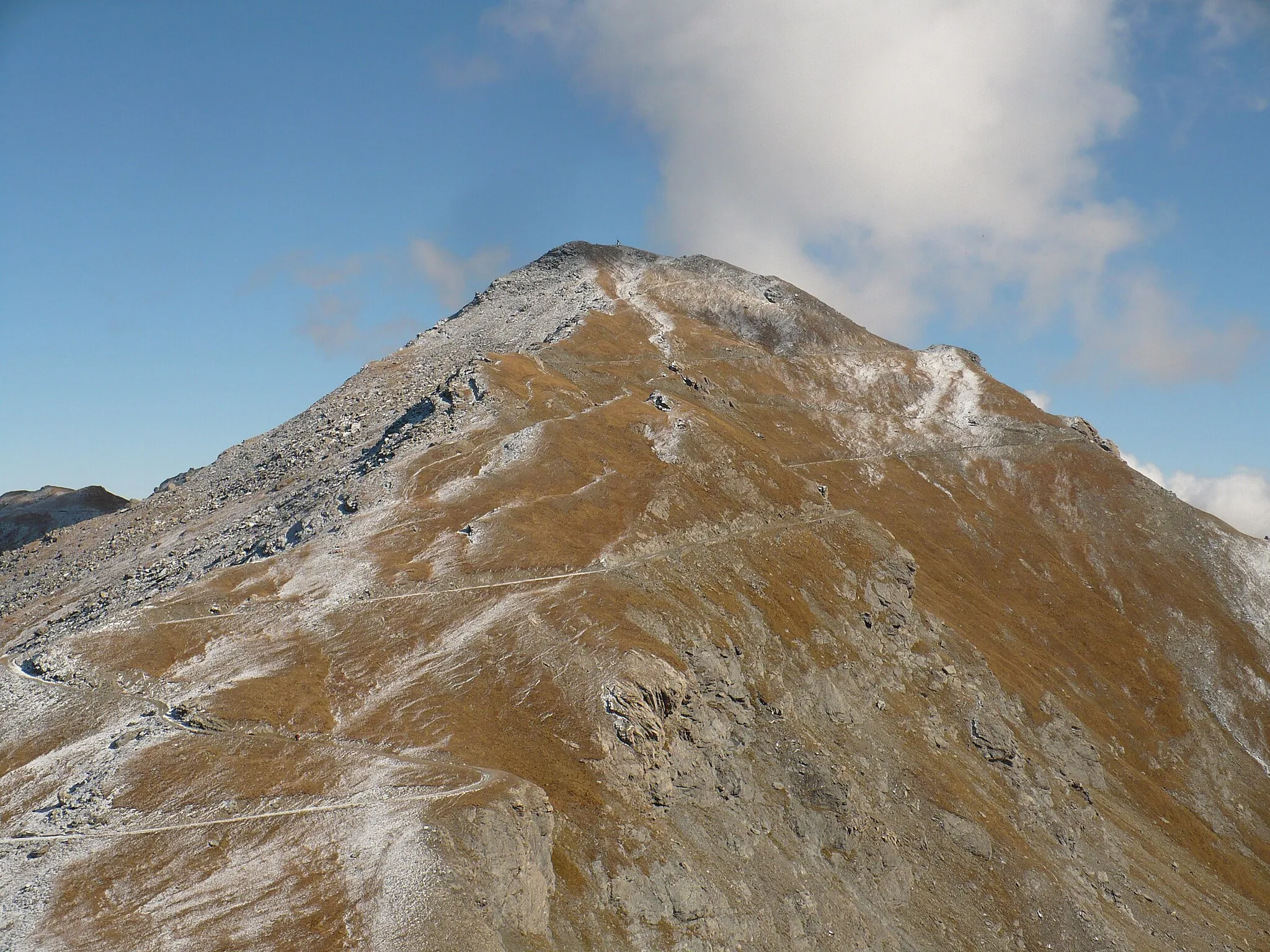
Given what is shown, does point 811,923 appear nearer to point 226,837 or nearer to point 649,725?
point 649,725

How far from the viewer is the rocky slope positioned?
498 ft

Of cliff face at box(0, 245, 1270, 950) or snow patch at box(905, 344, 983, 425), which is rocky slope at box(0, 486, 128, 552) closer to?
cliff face at box(0, 245, 1270, 950)

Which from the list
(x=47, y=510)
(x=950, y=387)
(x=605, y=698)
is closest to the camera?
(x=605, y=698)

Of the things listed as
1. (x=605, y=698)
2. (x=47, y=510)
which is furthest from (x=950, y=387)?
(x=47, y=510)

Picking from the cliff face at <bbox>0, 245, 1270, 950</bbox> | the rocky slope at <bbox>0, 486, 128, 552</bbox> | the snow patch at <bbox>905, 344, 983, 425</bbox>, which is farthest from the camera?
the snow patch at <bbox>905, 344, 983, 425</bbox>

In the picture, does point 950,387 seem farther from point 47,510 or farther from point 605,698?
point 47,510

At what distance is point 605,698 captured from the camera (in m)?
54.2

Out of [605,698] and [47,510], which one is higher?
[47,510]

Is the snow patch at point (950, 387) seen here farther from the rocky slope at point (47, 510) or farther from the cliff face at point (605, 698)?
the rocky slope at point (47, 510)

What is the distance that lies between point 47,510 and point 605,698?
14881cm

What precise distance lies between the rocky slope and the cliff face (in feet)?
135

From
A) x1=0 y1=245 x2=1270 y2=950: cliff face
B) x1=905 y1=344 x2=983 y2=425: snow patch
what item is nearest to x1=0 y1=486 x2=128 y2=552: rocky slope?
x1=0 y1=245 x2=1270 y2=950: cliff face

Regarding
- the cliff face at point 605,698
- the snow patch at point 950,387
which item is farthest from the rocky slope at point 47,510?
the snow patch at point 950,387

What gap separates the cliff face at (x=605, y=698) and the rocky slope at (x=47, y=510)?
135 ft
